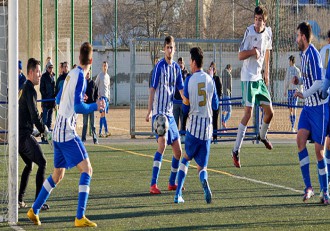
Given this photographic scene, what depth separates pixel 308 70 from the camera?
442 inches

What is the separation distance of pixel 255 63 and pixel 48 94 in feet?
40.7

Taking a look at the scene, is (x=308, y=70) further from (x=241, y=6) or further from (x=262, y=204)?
(x=241, y=6)

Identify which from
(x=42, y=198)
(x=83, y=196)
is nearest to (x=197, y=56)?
(x=83, y=196)

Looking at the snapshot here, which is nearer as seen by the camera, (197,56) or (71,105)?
(71,105)

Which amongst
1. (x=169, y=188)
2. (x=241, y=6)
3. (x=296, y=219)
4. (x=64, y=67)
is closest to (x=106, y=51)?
(x=241, y=6)

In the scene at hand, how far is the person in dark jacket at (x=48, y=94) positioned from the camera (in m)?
23.5

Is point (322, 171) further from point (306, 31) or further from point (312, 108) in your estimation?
point (306, 31)

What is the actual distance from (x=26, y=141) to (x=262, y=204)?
3491mm

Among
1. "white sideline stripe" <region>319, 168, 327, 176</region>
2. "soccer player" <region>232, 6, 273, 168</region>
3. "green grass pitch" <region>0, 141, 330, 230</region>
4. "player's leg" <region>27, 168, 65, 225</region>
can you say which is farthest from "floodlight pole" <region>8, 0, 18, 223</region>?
"white sideline stripe" <region>319, 168, 327, 176</region>

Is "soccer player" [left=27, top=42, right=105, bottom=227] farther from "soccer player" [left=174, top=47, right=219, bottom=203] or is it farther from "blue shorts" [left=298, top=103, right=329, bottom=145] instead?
"blue shorts" [left=298, top=103, right=329, bottom=145]

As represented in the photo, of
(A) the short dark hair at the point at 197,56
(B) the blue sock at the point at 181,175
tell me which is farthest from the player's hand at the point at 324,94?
(B) the blue sock at the point at 181,175

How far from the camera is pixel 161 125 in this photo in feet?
41.1

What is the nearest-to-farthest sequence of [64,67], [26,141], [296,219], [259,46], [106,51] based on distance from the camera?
[296,219] < [26,141] < [259,46] < [64,67] < [106,51]

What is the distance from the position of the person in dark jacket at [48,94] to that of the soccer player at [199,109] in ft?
40.7
